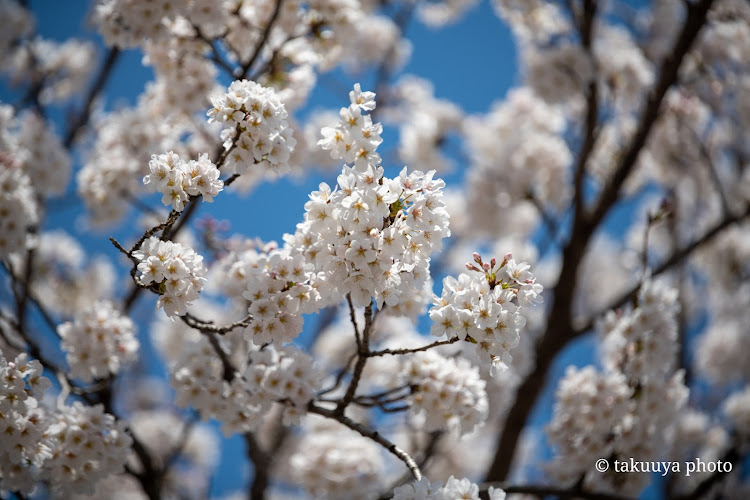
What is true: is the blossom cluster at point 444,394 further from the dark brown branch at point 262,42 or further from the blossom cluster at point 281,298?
the dark brown branch at point 262,42

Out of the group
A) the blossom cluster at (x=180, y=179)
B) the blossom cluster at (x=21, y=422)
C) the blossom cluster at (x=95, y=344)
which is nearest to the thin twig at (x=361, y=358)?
the blossom cluster at (x=180, y=179)

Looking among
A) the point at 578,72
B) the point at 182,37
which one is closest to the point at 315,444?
the point at 182,37

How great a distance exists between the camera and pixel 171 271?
2.38m

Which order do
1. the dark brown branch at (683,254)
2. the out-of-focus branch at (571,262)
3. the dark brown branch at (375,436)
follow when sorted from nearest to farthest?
the dark brown branch at (375,436), the out-of-focus branch at (571,262), the dark brown branch at (683,254)

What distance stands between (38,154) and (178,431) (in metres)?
5.39

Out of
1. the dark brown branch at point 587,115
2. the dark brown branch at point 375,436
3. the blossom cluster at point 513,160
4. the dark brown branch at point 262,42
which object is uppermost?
the blossom cluster at point 513,160

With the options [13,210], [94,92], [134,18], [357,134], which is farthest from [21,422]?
[94,92]

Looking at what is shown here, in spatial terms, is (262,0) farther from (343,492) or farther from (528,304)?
(343,492)

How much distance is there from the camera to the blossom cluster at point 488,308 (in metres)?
2.26

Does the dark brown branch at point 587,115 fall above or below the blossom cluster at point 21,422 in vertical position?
above

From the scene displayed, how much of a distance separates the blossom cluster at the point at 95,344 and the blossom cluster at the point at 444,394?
1.82 metres

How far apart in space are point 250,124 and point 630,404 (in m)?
3.10

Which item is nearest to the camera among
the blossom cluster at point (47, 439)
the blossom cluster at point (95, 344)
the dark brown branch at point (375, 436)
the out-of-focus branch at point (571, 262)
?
the dark brown branch at point (375, 436)

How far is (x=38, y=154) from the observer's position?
4.86 meters
